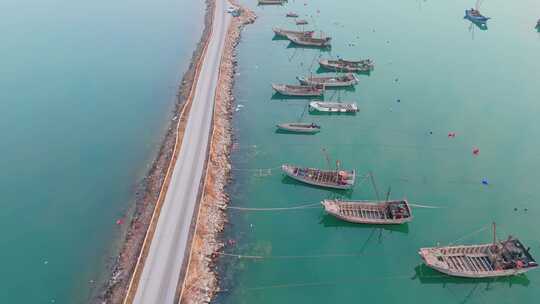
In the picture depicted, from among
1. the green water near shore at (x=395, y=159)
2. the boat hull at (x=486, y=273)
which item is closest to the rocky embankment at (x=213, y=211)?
the green water near shore at (x=395, y=159)

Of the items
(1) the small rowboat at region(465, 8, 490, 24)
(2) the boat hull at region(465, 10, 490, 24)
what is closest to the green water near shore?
(2) the boat hull at region(465, 10, 490, 24)

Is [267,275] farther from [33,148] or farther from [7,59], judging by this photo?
[7,59]

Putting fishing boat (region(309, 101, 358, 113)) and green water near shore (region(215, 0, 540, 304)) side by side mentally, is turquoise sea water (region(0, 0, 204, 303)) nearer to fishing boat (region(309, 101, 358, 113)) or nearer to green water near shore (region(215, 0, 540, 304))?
green water near shore (region(215, 0, 540, 304))

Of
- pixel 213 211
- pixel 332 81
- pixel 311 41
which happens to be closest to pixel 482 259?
pixel 213 211

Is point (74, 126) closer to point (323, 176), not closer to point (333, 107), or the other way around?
point (323, 176)

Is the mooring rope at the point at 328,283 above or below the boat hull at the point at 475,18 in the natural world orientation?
below

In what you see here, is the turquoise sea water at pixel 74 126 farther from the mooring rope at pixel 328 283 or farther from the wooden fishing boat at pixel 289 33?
the wooden fishing boat at pixel 289 33
